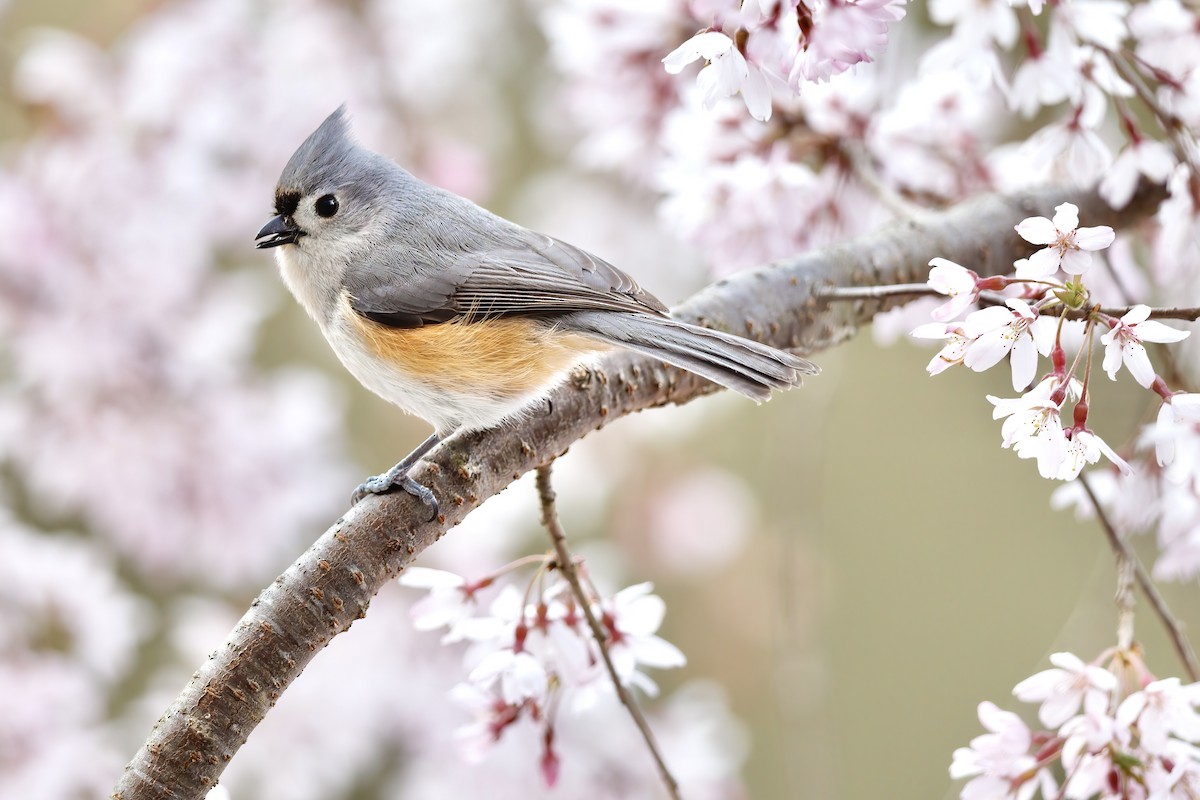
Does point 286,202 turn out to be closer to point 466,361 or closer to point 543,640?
point 466,361

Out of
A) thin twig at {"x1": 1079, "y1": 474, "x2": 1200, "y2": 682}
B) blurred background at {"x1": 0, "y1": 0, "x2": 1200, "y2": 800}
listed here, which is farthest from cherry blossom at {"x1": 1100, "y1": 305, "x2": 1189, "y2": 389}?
blurred background at {"x1": 0, "y1": 0, "x2": 1200, "y2": 800}

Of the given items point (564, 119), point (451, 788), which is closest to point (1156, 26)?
point (564, 119)

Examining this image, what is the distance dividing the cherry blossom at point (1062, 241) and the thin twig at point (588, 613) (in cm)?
58

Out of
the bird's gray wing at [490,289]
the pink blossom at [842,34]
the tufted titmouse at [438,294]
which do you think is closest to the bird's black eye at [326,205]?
the tufted titmouse at [438,294]

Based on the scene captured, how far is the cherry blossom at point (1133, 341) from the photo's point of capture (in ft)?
3.21

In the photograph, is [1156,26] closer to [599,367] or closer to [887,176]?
[887,176]

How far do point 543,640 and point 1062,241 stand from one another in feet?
2.35

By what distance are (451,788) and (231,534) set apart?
0.88 m

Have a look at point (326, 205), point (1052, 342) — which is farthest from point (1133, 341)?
point (326, 205)

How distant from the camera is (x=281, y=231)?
1718 mm

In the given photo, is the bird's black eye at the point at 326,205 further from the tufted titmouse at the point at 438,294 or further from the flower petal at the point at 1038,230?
the flower petal at the point at 1038,230

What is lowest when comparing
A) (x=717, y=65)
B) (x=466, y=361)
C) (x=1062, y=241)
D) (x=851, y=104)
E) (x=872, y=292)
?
(x=1062, y=241)

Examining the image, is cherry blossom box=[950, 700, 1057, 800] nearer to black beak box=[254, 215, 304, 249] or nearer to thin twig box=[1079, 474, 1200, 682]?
thin twig box=[1079, 474, 1200, 682]

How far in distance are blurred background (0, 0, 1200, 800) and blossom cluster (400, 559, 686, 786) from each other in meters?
0.57
